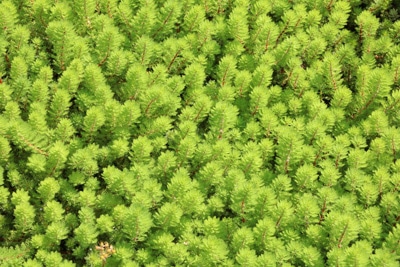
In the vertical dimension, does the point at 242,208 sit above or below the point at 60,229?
above

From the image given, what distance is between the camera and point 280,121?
3236 millimetres

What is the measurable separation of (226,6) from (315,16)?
575mm

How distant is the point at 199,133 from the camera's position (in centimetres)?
324

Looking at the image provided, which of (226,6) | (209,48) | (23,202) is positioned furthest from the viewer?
(226,6)

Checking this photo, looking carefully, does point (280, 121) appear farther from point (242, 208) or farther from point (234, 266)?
point (234, 266)

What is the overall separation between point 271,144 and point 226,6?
1.07 metres

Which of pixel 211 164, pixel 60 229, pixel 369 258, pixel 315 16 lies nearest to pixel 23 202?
pixel 60 229

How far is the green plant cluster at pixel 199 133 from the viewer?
2.78 metres

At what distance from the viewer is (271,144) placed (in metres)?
3.09

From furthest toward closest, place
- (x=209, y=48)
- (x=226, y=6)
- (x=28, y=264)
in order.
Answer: (x=226, y=6) → (x=209, y=48) → (x=28, y=264)

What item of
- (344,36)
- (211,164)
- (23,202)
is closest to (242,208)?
(211,164)

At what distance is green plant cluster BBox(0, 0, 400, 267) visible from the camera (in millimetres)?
2777

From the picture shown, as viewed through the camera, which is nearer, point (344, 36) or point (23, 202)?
point (23, 202)

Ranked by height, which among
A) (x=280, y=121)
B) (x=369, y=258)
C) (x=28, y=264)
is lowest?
(x=28, y=264)
